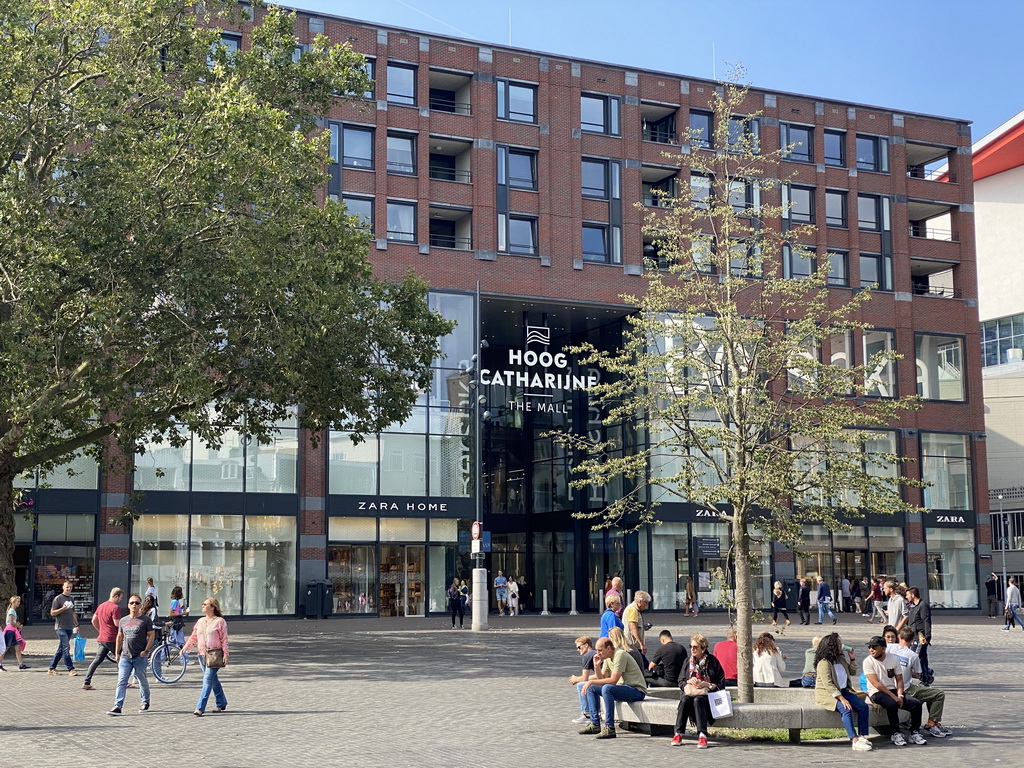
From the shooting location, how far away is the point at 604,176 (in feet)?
163

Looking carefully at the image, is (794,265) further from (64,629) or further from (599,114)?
(64,629)

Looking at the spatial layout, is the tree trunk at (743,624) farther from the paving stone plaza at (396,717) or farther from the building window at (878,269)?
the building window at (878,269)

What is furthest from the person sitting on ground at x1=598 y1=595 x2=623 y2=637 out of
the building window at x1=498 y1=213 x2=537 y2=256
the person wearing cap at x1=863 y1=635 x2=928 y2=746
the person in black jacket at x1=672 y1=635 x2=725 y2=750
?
the building window at x1=498 y1=213 x2=537 y2=256

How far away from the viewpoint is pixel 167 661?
2302cm

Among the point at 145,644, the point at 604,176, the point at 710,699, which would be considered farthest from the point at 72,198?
the point at 604,176

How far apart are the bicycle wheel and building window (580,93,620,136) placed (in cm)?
3182

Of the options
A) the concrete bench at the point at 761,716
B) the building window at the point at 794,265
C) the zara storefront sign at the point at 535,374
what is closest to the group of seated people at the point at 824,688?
the concrete bench at the point at 761,716

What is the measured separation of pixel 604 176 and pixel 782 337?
109ft

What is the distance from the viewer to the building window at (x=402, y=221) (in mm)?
46594

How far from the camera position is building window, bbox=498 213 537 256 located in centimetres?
4778

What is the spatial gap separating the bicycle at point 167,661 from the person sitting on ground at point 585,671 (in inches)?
274

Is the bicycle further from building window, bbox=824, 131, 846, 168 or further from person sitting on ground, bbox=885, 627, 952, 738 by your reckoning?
building window, bbox=824, 131, 846, 168

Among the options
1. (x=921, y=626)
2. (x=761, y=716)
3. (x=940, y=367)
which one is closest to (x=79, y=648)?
(x=761, y=716)

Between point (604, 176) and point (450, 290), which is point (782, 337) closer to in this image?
point (450, 290)
